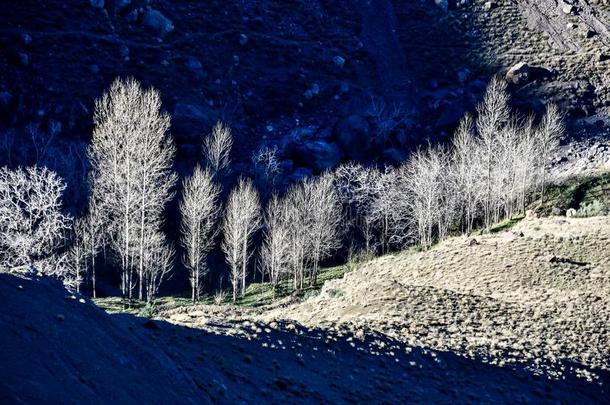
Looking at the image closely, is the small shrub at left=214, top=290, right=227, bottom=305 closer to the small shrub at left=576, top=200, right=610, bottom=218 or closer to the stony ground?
the stony ground

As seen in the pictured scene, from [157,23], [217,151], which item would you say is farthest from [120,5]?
[217,151]

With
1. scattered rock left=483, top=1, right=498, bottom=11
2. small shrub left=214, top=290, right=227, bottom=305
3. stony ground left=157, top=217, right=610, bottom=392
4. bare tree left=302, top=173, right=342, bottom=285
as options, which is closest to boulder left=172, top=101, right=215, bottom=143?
bare tree left=302, top=173, right=342, bottom=285

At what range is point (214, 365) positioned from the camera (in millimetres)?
13477

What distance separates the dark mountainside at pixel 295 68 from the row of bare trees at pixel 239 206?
5.57 meters

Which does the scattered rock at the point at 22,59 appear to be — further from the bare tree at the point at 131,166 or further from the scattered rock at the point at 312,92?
the scattered rock at the point at 312,92

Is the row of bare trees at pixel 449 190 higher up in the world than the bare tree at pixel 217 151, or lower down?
lower down

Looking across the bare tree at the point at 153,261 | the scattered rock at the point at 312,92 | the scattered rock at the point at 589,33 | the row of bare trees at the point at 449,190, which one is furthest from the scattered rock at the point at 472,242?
the scattered rock at the point at 589,33

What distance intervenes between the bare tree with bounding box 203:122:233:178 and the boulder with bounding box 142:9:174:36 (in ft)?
63.9

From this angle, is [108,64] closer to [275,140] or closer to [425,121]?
[275,140]

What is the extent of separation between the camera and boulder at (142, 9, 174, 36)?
67.1 metres

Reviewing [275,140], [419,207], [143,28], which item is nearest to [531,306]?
[419,207]

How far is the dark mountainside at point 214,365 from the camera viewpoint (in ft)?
30.4

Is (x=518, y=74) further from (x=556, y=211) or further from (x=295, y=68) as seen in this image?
(x=556, y=211)

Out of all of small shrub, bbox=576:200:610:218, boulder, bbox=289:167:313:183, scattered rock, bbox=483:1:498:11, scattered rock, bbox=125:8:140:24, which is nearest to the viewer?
small shrub, bbox=576:200:610:218
